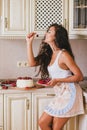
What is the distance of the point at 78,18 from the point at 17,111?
3.70ft

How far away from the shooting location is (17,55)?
134 inches

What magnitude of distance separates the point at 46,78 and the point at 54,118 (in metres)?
0.66

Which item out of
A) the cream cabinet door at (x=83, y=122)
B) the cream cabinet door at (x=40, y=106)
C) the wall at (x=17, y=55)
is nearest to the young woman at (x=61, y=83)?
the cream cabinet door at (x=83, y=122)

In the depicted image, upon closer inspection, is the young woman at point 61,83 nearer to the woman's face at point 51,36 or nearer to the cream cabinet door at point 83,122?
the woman's face at point 51,36

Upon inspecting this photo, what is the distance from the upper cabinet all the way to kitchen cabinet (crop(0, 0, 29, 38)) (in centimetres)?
45

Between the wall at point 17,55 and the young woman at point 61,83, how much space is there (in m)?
0.74

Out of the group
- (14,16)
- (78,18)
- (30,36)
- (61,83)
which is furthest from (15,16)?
(61,83)

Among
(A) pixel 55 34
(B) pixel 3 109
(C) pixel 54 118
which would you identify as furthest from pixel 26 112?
(A) pixel 55 34

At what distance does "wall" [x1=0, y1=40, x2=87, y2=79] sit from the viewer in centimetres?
339

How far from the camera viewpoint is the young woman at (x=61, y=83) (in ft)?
8.25

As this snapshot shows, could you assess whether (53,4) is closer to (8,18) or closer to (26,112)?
(8,18)

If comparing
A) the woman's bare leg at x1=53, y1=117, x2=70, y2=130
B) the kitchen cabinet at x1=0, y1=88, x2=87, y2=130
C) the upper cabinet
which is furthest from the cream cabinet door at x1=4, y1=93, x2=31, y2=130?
the upper cabinet

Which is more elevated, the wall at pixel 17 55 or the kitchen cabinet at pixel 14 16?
the kitchen cabinet at pixel 14 16

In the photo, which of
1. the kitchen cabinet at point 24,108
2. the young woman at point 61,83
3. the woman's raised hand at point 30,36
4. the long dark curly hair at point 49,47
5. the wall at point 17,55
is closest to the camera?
the young woman at point 61,83
